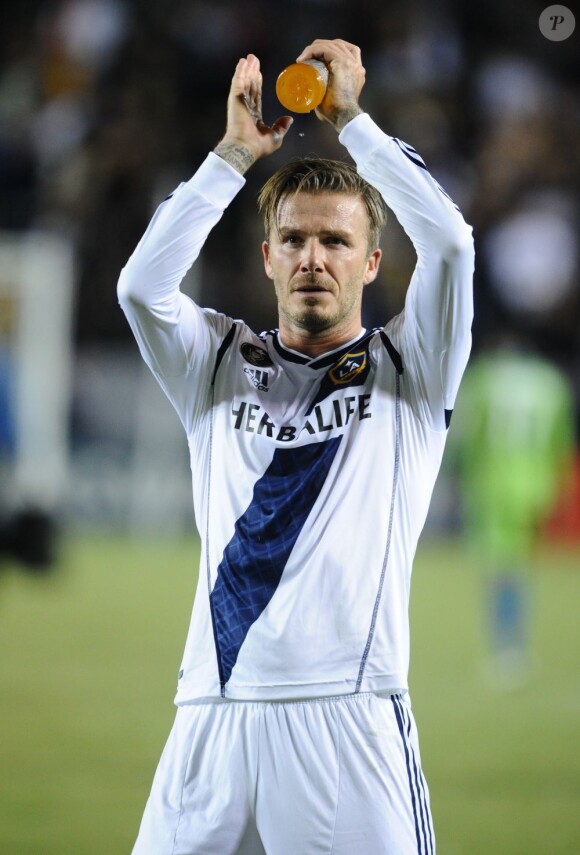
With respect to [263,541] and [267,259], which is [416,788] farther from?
[267,259]

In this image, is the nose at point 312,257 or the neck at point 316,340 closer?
Answer: the nose at point 312,257

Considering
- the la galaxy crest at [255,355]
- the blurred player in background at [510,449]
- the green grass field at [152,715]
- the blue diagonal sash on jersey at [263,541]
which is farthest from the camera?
the blurred player in background at [510,449]

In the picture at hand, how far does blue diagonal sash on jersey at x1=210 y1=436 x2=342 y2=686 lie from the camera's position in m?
2.84

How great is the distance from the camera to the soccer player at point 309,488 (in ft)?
9.02

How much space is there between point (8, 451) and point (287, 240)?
984cm

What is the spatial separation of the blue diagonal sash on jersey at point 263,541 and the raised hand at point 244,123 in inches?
26.3

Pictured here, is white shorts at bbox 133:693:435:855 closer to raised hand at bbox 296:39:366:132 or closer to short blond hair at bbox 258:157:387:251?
short blond hair at bbox 258:157:387:251

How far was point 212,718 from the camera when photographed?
9.30 ft

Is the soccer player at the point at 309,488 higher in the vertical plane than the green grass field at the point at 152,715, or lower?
higher

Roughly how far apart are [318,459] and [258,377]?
27 cm

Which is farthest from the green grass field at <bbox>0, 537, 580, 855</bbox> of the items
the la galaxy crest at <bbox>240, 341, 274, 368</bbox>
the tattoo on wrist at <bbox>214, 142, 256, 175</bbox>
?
the tattoo on wrist at <bbox>214, 142, 256, 175</bbox>

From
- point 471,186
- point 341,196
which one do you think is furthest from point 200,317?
point 471,186

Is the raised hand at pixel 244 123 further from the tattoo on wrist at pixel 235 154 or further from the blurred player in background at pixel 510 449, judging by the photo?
the blurred player in background at pixel 510 449

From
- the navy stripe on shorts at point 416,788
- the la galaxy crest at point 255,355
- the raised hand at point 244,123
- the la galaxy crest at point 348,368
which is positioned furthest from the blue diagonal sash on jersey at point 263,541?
the raised hand at point 244,123
